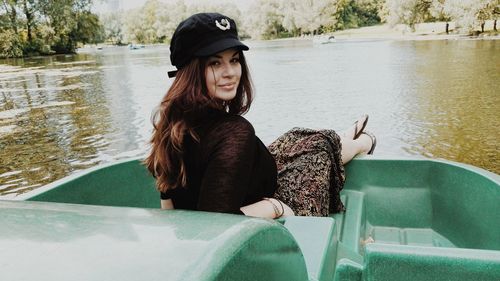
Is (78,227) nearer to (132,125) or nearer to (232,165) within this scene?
(232,165)

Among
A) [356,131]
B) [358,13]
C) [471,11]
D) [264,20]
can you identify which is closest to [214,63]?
[356,131]

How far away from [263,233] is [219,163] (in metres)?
0.54

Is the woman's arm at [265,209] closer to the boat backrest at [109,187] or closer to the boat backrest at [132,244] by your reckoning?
the boat backrest at [132,244]

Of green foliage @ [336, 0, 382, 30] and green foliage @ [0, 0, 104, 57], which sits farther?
green foliage @ [336, 0, 382, 30]

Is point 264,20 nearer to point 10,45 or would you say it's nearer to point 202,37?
point 10,45

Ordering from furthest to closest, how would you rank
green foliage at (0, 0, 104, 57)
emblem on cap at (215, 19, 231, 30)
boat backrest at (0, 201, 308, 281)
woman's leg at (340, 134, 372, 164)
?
green foliage at (0, 0, 104, 57)
woman's leg at (340, 134, 372, 164)
emblem on cap at (215, 19, 231, 30)
boat backrest at (0, 201, 308, 281)

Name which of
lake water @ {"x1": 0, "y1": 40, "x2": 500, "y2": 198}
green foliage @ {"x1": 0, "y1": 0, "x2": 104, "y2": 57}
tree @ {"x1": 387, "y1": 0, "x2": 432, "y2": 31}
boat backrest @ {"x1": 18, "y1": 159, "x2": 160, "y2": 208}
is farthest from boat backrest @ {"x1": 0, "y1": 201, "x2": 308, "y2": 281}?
green foliage @ {"x1": 0, "y1": 0, "x2": 104, "y2": 57}

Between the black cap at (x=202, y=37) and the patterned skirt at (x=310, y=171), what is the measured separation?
811mm

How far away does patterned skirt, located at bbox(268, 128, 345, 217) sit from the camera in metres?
2.10

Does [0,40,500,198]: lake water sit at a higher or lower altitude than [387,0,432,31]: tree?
lower

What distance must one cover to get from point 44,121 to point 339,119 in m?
5.95

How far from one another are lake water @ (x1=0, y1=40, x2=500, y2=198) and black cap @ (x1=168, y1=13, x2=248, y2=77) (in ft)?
15.5

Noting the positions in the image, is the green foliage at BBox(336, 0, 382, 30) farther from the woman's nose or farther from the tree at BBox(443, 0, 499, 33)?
the woman's nose

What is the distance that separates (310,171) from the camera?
2281 millimetres
